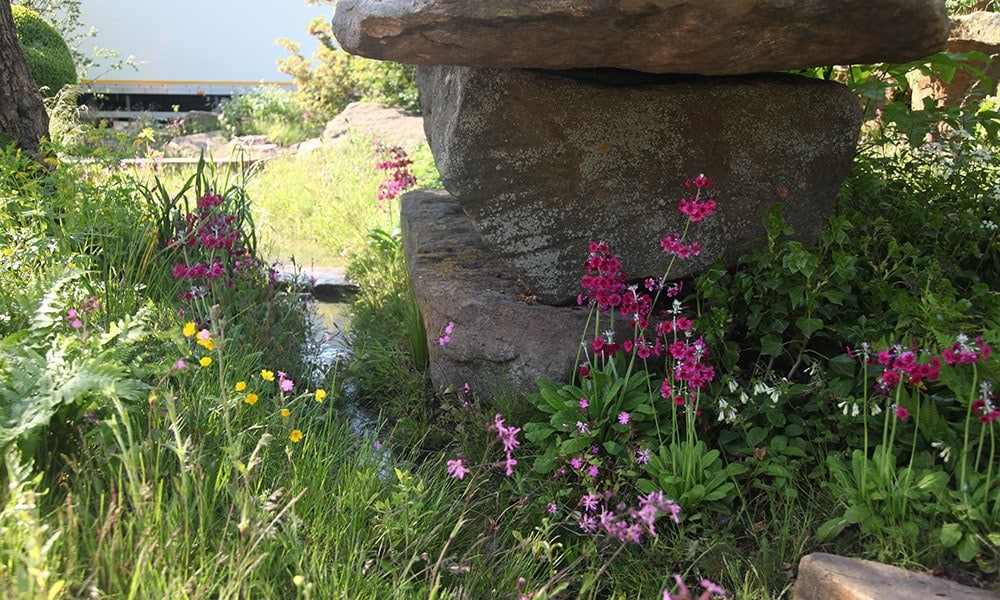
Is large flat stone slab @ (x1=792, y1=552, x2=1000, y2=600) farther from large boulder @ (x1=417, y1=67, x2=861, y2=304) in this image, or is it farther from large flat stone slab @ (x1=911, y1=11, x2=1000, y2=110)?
large flat stone slab @ (x1=911, y1=11, x2=1000, y2=110)

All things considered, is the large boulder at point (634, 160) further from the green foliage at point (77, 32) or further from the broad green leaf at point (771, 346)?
the green foliage at point (77, 32)

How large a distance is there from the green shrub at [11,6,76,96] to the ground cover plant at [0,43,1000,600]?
673cm

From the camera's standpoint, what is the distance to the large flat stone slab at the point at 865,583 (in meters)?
2.02

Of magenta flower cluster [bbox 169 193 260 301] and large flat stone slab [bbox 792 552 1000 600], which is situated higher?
magenta flower cluster [bbox 169 193 260 301]

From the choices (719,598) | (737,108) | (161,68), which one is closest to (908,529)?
(719,598)

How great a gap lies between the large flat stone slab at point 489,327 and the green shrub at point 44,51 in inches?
318

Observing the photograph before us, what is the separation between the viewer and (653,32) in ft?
8.46

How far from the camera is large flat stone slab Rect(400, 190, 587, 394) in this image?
3.21 m

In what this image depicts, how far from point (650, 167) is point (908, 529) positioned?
5.30 ft

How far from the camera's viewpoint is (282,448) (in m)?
2.72

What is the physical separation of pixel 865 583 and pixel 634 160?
1.75 metres

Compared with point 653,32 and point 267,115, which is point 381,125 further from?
point 653,32

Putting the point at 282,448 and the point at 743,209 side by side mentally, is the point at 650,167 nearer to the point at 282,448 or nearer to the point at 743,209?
the point at 743,209

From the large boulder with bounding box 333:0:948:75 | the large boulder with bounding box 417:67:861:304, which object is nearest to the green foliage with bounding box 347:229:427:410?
the large boulder with bounding box 417:67:861:304
